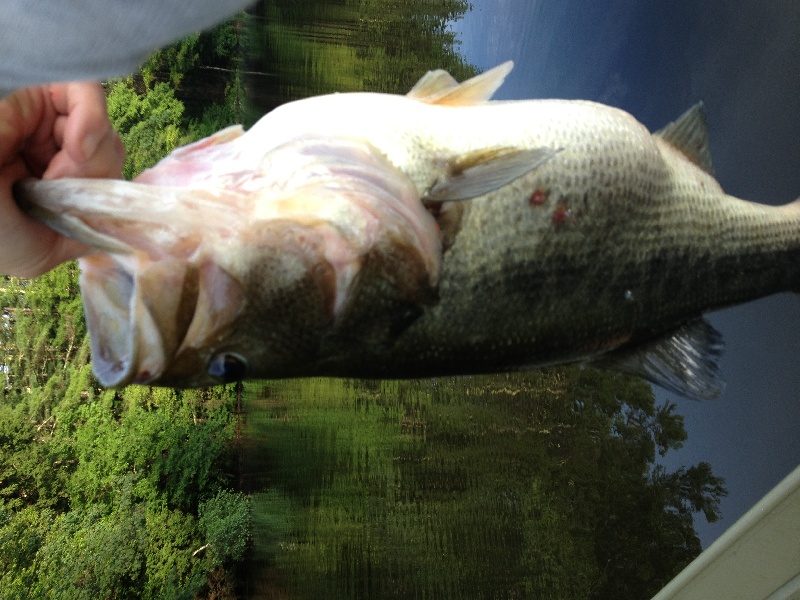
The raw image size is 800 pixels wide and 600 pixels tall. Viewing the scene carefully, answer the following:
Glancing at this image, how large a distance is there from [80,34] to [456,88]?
84cm

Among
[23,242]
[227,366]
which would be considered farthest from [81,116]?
[227,366]

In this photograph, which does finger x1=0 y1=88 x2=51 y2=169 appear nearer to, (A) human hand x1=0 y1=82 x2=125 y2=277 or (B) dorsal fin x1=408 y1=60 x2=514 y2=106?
(A) human hand x1=0 y1=82 x2=125 y2=277

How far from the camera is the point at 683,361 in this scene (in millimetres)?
1332

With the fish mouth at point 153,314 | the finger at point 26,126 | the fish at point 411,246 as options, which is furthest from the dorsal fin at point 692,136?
the finger at point 26,126

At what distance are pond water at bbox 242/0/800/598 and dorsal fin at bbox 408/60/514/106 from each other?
94 centimetres

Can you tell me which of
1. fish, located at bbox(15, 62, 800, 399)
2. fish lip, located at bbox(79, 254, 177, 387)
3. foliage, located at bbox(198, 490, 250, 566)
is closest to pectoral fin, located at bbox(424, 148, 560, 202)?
fish, located at bbox(15, 62, 800, 399)

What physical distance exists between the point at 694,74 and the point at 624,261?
102 centimetres

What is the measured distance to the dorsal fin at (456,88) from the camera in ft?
3.86

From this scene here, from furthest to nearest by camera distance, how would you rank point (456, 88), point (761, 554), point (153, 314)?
1. point (761, 554)
2. point (456, 88)
3. point (153, 314)

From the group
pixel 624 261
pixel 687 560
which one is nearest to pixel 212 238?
pixel 624 261

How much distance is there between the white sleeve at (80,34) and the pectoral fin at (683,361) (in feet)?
3.76

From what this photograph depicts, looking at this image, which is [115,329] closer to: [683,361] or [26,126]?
[26,126]

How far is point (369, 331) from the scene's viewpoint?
97cm

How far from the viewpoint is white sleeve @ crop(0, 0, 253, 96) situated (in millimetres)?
488
